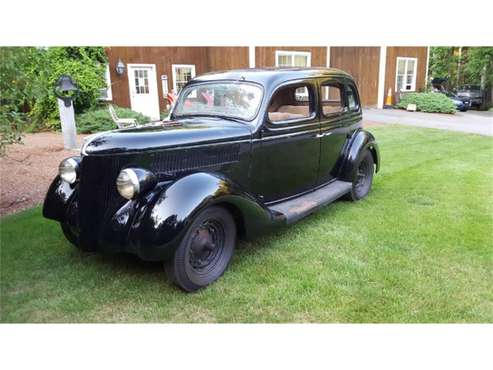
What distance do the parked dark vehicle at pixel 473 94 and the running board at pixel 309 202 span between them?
557 inches

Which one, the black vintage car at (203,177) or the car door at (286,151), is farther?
the car door at (286,151)

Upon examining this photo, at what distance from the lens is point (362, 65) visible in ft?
52.0

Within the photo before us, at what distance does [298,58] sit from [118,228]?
507 inches

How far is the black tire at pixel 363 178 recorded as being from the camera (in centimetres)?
498

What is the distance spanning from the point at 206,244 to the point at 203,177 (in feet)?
1.71

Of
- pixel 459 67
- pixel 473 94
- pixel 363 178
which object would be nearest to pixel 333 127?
pixel 363 178

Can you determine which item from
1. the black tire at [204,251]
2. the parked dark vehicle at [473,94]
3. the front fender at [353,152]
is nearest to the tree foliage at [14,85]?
the black tire at [204,251]

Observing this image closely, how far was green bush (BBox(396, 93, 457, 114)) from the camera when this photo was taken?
14.9 meters

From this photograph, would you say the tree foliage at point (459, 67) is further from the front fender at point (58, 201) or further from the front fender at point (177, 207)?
the front fender at point (58, 201)

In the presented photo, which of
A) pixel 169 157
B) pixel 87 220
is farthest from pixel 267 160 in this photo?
pixel 87 220

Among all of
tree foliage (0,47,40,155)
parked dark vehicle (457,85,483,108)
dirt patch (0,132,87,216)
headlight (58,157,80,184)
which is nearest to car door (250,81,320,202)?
headlight (58,157,80,184)

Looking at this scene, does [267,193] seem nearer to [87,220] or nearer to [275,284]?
[275,284]

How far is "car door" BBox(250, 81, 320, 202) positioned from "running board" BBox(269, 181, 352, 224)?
0.10 meters

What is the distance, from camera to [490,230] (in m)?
4.00
